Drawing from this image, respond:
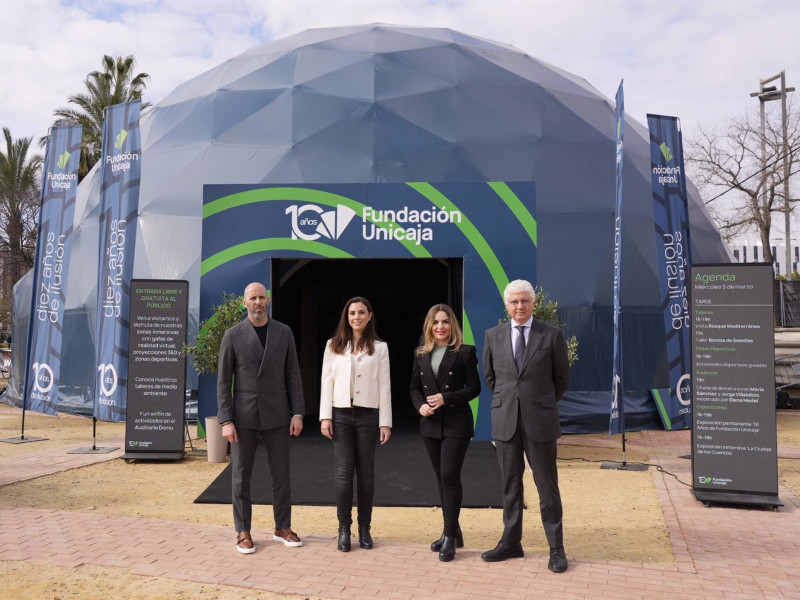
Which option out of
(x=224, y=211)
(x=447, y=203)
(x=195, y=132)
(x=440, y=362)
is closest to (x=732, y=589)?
(x=440, y=362)

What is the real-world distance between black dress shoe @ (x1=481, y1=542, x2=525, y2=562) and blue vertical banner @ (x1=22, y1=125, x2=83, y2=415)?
8.70 metres

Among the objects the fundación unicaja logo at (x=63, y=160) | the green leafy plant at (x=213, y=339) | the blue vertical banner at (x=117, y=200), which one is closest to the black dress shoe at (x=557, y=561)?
the green leafy plant at (x=213, y=339)

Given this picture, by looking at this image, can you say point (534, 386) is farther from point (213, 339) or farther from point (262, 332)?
point (213, 339)

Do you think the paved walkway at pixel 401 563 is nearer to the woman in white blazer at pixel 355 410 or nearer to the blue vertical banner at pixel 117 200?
the woman in white blazer at pixel 355 410

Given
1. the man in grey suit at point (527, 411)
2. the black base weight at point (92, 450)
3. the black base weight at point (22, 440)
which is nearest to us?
the man in grey suit at point (527, 411)

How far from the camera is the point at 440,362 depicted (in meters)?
5.11

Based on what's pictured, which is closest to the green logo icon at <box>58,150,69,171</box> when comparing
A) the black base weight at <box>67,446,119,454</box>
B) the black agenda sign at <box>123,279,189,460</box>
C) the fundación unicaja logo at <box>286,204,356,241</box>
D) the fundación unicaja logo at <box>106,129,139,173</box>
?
the fundación unicaja logo at <box>106,129,139,173</box>

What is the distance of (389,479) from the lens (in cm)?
793

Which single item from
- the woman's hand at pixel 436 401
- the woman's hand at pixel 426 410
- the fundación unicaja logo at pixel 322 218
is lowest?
the woman's hand at pixel 426 410

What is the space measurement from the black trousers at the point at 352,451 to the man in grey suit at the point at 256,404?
0.34 meters

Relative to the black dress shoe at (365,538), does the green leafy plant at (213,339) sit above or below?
above

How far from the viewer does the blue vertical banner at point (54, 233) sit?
11383 mm

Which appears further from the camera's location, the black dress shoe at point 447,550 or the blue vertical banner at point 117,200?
the blue vertical banner at point 117,200

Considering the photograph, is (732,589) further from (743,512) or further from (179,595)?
(179,595)
